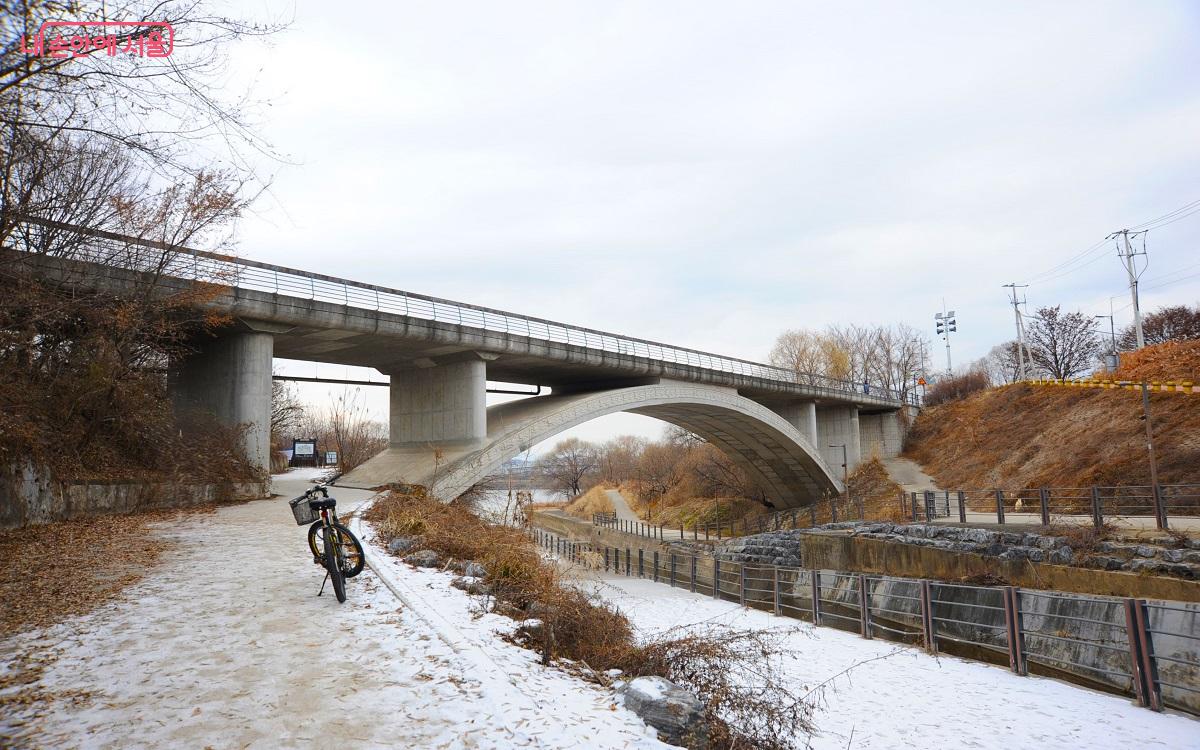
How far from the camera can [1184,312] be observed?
40438 mm

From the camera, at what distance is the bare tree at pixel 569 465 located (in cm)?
7675

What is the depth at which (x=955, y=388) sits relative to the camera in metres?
47.3

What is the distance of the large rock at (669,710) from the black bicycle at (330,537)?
3185 millimetres

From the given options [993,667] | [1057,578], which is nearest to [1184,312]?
[1057,578]

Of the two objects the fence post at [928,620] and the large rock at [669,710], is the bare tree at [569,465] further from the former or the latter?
the large rock at [669,710]

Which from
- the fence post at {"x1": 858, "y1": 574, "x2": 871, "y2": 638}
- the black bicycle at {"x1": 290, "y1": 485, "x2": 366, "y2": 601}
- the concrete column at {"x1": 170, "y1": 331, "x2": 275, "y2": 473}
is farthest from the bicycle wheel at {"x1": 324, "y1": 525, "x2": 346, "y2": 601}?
the concrete column at {"x1": 170, "y1": 331, "x2": 275, "y2": 473}

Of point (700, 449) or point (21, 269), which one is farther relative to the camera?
point (700, 449)

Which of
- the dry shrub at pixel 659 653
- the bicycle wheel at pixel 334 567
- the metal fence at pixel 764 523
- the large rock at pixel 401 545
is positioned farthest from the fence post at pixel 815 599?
the metal fence at pixel 764 523

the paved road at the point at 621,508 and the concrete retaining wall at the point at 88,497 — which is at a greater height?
the concrete retaining wall at the point at 88,497

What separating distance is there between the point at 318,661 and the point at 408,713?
1.16m

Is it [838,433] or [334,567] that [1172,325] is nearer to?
[838,433]

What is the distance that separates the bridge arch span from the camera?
1992 cm

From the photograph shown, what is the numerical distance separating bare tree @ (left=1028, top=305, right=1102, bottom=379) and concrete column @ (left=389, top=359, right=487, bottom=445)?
4397 cm

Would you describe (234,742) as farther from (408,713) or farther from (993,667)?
(993,667)
